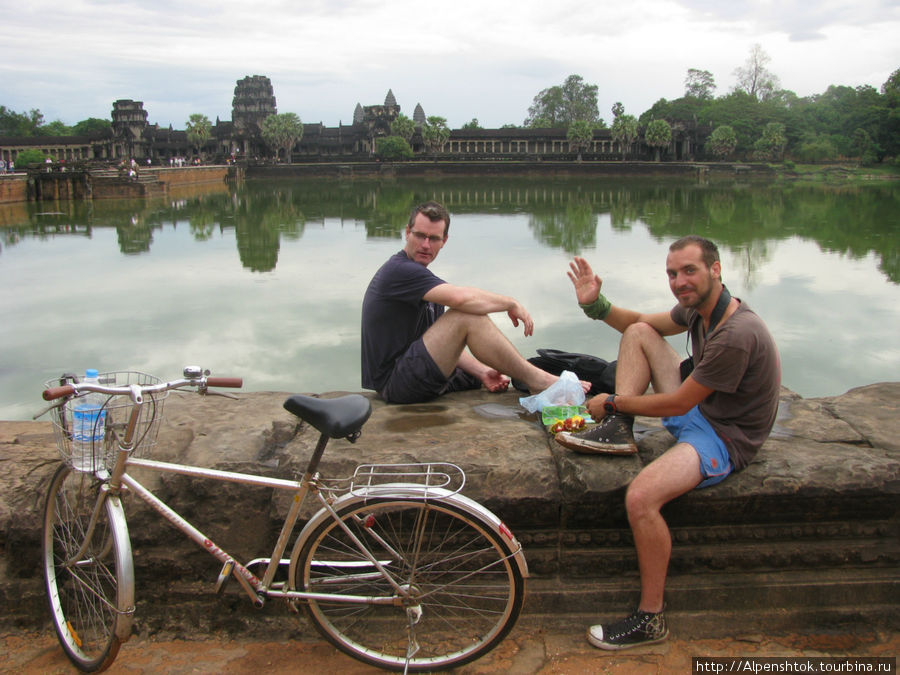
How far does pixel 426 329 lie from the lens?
3385mm

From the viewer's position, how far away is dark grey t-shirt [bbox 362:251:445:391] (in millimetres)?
3193

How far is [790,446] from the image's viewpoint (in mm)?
2613

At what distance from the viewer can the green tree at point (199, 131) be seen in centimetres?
6556

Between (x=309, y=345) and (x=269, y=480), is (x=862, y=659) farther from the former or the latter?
(x=309, y=345)

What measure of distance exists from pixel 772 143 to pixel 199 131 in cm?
4886

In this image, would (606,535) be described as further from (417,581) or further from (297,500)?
(297,500)

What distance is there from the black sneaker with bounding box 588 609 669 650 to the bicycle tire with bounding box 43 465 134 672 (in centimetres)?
141

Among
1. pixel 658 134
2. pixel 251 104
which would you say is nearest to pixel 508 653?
pixel 658 134

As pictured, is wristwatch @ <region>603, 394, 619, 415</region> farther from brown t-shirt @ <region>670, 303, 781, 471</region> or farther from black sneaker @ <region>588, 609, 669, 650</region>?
black sneaker @ <region>588, 609, 669, 650</region>

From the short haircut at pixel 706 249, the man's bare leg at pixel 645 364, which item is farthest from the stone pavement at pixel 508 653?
the short haircut at pixel 706 249

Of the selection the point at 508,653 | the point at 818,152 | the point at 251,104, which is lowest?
the point at 508,653

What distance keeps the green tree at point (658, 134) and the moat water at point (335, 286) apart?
47.7m

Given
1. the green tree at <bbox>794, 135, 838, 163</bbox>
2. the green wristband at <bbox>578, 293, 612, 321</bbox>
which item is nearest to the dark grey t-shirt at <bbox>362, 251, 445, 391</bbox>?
the green wristband at <bbox>578, 293, 612, 321</bbox>

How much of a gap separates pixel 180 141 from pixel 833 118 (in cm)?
5917
